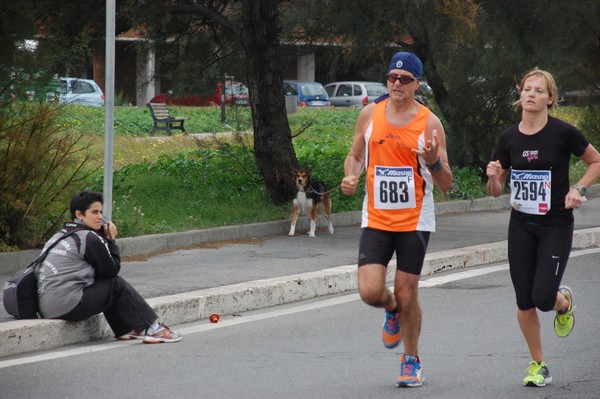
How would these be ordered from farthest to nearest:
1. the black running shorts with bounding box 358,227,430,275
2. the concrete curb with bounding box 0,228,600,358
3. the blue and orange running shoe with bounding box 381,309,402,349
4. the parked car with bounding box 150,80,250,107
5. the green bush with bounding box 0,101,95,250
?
the parked car with bounding box 150,80,250,107, the green bush with bounding box 0,101,95,250, the concrete curb with bounding box 0,228,600,358, the blue and orange running shoe with bounding box 381,309,402,349, the black running shorts with bounding box 358,227,430,275

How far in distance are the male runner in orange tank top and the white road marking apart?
7.97ft

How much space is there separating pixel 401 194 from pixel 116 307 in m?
2.78

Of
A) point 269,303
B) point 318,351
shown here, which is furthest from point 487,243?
point 318,351

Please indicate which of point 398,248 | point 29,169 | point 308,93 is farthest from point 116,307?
point 308,93

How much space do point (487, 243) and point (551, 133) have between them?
744 cm

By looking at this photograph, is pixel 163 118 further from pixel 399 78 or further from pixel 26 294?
pixel 399 78

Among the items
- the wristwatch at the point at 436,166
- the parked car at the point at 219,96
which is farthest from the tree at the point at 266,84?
the wristwatch at the point at 436,166

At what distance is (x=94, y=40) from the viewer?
1617 cm

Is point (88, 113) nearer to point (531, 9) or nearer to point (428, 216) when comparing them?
point (531, 9)

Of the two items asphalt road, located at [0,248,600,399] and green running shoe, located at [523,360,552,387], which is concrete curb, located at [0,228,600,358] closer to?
asphalt road, located at [0,248,600,399]

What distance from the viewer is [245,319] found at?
9.42 m

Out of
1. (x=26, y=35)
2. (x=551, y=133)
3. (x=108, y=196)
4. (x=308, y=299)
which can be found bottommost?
(x=308, y=299)

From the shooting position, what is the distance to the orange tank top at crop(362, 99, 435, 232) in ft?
21.6

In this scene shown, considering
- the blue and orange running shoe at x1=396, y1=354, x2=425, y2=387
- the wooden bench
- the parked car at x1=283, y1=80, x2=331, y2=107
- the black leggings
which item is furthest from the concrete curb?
the parked car at x1=283, y1=80, x2=331, y2=107
